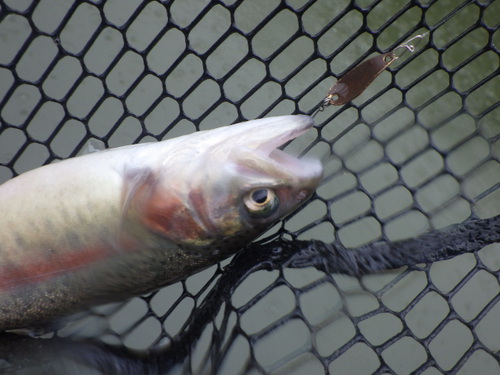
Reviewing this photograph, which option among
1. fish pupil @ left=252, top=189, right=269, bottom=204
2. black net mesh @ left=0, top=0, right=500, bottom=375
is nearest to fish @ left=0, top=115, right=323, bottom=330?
fish pupil @ left=252, top=189, right=269, bottom=204

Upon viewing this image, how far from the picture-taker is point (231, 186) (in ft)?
3.59

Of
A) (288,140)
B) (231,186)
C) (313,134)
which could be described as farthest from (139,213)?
(313,134)

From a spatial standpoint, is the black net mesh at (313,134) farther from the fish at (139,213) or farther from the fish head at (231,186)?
the fish head at (231,186)

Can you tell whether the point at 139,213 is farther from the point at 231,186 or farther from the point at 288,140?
the point at 288,140

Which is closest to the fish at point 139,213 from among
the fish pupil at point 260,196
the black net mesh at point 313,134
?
the fish pupil at point 260,196

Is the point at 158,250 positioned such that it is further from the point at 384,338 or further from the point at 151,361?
the point at 384,338

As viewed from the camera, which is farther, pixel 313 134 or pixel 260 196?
pixel 313 134

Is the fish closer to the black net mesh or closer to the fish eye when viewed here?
the fish eye

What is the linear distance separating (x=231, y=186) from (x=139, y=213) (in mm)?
197

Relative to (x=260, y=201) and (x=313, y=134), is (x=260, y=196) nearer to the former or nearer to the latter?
(x=260, y=201)

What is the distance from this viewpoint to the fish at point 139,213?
1094 millimetres

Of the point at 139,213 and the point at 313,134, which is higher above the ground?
the point at 139,213

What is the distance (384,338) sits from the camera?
6.92 ft

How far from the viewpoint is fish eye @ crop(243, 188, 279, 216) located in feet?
3.57
